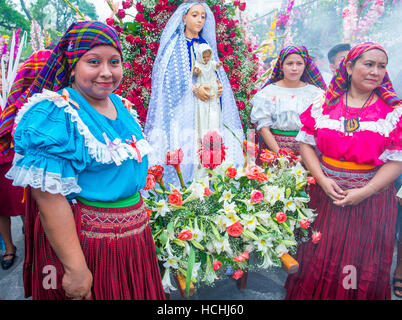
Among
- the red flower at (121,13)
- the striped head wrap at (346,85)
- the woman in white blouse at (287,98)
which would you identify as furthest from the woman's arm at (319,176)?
the red flower at (121,13)

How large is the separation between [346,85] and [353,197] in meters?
0.81

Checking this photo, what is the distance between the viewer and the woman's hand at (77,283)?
1.10 metres

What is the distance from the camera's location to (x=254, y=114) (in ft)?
9.95

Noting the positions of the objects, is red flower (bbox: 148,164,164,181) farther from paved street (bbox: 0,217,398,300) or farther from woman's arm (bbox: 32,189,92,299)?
paved street (bbox: 0,217,398,300)

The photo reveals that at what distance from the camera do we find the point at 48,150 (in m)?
1.01

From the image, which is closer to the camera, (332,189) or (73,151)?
(73,151)

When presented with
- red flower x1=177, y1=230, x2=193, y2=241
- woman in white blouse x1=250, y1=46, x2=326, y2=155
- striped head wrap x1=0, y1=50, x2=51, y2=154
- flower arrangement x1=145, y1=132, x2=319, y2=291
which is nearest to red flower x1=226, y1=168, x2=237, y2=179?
flower arrangement x1=145, y1=132, x2=319, y2=291

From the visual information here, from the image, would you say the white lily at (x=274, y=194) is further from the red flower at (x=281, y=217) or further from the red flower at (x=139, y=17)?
the red flower at (x=139, y=17)

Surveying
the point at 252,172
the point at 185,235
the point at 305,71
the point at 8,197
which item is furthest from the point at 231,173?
the point at 8,197

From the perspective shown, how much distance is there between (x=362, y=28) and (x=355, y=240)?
329 cm

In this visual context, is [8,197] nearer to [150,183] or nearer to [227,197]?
[150,183]

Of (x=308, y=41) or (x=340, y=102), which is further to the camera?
(x=308, y=41)
